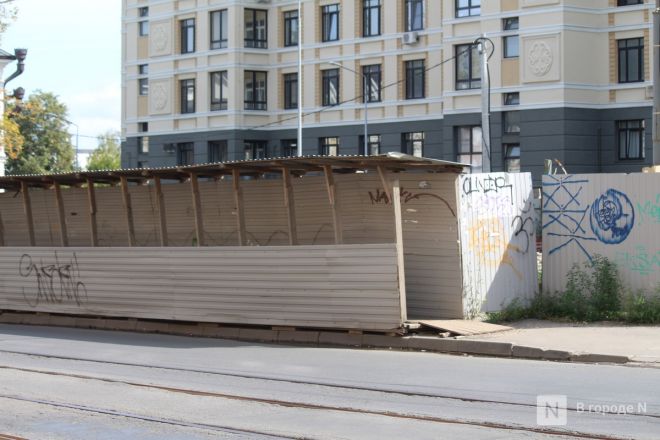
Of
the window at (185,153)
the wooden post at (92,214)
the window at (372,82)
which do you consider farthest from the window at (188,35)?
the wooden post at (92,214)

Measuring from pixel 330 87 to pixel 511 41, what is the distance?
11.4 meters

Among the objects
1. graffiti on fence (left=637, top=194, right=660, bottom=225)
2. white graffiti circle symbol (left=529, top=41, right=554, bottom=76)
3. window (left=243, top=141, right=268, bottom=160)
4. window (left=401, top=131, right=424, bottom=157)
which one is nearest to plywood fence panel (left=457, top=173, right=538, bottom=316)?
graffiti on fence (left=637, top=194, right=660, bottom=225)

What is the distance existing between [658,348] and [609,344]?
738 mm

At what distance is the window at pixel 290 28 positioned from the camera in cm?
5431

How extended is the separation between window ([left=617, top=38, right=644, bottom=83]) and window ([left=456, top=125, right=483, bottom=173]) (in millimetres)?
6816

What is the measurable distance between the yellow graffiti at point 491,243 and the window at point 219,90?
37.7 metres

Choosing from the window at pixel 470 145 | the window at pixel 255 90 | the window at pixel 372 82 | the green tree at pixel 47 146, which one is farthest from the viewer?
the green tree at pixel 47 146

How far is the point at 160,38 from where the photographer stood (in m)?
56.8

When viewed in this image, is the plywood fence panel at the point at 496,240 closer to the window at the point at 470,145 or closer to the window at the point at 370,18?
the window at the point at 470,145

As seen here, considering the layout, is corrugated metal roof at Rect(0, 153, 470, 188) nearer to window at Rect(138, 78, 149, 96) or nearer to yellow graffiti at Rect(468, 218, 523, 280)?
yellow graffiti at Rect(468, 218, 523, 280)

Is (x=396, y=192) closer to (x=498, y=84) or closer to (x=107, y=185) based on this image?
(x=107, y=185)

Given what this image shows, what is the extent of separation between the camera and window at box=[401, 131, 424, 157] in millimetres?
50281

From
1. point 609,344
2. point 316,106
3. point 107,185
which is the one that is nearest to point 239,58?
point 316,106

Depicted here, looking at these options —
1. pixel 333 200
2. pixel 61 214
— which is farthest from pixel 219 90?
pixel 333 200
